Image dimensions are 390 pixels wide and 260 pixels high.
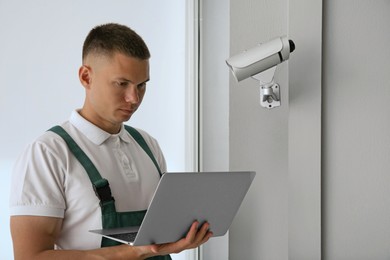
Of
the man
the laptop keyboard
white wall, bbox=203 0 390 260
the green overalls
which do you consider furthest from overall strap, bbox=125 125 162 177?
white wall, bbox=203 0 390 260

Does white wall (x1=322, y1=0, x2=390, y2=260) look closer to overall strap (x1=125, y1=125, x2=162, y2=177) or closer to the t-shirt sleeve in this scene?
overall strap (x1=125, y1=125, x2=162, y2=177)

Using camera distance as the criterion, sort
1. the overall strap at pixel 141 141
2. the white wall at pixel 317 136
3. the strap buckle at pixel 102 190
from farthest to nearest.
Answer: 1. the white wall at pixel 317 136
2. the overall strap at pixel 141 141
3. the strap buckle at pixel 102 190

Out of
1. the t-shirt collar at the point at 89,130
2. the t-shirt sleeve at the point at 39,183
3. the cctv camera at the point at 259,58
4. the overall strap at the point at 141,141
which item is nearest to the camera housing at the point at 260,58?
the cctv camera at the point at 259,58

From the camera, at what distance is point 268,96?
1812 millimetres

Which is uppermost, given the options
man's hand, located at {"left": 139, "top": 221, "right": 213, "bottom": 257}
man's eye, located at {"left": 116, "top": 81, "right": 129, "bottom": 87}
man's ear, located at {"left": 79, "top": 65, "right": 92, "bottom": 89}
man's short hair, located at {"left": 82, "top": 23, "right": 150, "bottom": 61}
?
man's short hair, located at {"left": 82, "top": 23, "right": 150, "bottom": 61}

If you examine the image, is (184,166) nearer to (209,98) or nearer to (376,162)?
(209,98)

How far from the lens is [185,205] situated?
4.01 feet

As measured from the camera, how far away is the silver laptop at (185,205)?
116 cm

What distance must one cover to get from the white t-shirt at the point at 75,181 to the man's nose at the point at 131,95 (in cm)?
11

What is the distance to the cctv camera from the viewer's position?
167 centimetres

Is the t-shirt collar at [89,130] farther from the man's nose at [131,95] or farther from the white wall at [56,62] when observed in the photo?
the white wall at [56,62]

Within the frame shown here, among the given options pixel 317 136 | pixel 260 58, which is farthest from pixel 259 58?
pixel 317 136

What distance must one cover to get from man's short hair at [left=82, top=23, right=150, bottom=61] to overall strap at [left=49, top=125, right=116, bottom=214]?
0.70ft

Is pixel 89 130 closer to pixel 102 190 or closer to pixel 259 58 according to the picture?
pixel 102 190
